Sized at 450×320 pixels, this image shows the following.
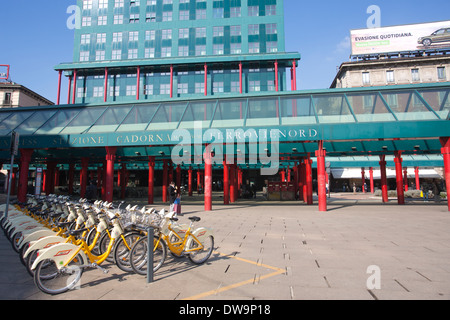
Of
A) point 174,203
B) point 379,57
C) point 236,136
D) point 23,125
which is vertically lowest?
point 174,203

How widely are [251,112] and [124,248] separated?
12.6m

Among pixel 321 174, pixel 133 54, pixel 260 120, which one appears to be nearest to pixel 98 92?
pixel 133 54

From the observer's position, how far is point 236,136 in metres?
15.0

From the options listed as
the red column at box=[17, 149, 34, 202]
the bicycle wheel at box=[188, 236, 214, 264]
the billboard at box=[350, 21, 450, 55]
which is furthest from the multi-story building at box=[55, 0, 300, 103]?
the bicycle wheel at box=[188, 236, 214, 264]

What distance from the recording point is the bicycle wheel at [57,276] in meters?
4.13

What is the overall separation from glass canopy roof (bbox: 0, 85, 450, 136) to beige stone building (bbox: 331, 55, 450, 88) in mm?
37498

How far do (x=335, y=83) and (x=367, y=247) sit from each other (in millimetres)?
60096

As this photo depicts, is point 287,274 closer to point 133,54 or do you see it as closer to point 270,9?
point 270,9

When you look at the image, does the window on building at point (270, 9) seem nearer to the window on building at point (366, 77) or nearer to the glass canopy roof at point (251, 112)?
the window on building at point (366, 77)

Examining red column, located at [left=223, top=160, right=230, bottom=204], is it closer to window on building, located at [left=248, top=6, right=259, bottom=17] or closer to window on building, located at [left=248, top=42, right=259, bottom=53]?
window on building, located at [left=248, top=42, right=259, bottom=53]

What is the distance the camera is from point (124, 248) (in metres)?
5.18

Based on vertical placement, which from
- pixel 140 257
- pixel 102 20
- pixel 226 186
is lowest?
pixel 140 257
